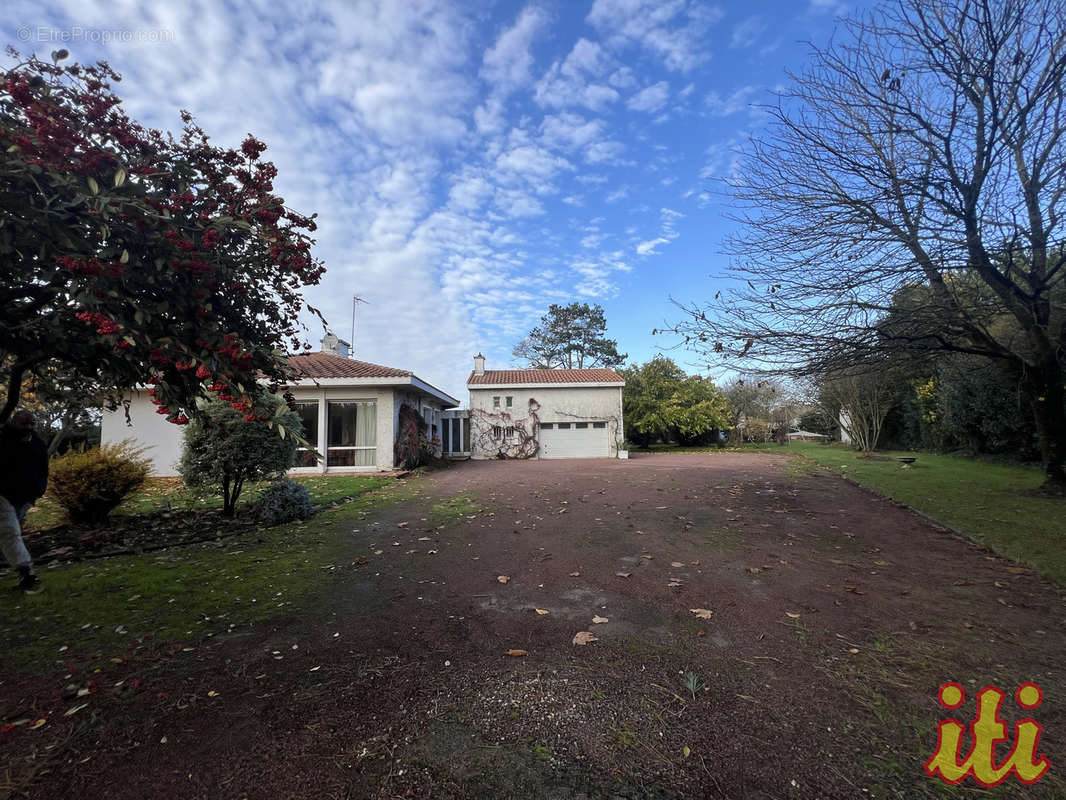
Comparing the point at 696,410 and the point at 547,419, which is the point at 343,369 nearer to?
the point at 547,419

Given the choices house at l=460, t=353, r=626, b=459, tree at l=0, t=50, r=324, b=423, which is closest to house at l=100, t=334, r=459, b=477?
house at l=460, t=353, r=626, b=459

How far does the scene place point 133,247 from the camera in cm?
286

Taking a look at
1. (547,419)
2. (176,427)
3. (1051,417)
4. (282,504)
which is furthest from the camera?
(547,419)

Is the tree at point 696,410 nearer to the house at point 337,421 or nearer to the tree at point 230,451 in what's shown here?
the house at point 337,421

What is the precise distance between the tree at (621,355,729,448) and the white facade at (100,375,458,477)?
13838mm

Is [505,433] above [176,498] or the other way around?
above

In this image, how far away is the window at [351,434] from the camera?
51.2 ft

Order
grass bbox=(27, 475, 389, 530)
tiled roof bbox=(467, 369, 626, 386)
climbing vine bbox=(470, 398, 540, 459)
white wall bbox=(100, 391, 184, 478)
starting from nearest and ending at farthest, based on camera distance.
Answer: grass bbox=(27, 475, 389, 530) → white wall bbox=(100, 391, 184, 478) → climbing vine bbox=(470, 398, 540, 459) → tiled roof bbox=(467, 369, 626, 386)

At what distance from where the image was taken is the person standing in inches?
166

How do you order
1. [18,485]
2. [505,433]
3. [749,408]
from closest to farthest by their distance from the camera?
1. [18,485]
2. [505,433]
3. [749,408]

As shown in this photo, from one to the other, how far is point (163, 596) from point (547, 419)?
18568 millimetres

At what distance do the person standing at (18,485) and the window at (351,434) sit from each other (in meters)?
11.1

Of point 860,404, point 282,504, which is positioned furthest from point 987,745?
point 860,404

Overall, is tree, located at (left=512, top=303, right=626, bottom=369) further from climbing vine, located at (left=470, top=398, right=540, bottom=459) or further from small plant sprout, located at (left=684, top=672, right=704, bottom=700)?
small plant sprout, located at (left=684, top=672, right=704, bottom=700)
